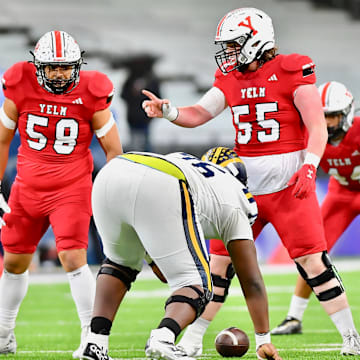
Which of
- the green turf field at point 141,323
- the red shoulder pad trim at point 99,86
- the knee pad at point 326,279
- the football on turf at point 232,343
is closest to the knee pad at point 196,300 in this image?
the football on turf at point 232,343

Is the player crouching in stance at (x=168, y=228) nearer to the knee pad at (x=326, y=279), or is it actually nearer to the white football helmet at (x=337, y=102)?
the knee pad at (x=326, y=279)

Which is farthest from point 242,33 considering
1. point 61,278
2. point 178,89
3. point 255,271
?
point 178,89

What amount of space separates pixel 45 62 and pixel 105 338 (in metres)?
1.59

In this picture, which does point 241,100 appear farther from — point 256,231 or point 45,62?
point 45,62

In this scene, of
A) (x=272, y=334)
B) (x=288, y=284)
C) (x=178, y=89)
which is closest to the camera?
(x=272, y=334)

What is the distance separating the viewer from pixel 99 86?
3.98m

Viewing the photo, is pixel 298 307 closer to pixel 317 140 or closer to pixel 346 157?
pixel 346 157

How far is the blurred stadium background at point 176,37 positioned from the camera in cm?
1440

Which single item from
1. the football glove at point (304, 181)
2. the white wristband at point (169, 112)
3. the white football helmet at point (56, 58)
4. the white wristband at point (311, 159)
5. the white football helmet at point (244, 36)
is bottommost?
the football glove at point (304, 181)

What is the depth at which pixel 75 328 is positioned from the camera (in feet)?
18.5

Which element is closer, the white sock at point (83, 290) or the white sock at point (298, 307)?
the white sock at point (83, 290)

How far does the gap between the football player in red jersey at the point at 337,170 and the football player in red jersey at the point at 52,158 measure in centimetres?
146

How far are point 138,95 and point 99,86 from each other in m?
9.98

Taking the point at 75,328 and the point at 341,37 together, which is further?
the point at 341,37
